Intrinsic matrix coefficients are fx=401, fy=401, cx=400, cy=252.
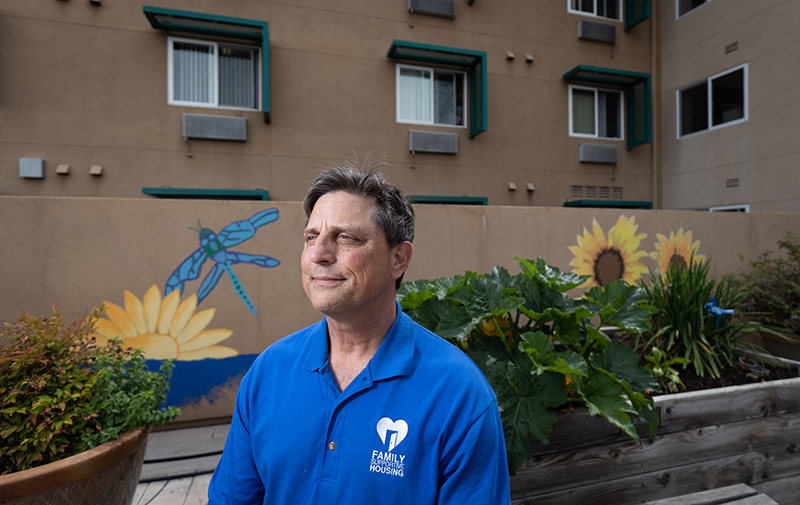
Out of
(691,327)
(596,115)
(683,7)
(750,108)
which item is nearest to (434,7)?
(596,115)

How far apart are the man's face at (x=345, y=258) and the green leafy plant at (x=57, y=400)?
3.83 ft

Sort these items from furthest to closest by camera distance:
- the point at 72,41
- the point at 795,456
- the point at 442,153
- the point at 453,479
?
the point at 442,153, the point at 72,41, the point at 795,456, the point at 453,479

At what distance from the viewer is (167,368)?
81.3 inches

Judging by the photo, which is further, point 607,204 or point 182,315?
point 607,204

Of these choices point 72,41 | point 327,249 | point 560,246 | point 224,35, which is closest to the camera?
point 327,249

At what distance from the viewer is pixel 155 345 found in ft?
10.0

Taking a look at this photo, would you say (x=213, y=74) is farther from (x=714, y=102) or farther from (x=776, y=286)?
(x=714, y=102)

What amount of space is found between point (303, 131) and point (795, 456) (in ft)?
22.6

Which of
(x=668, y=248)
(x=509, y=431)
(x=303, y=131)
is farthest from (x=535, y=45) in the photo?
(x=509, y=431)

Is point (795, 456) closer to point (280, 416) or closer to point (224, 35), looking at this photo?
point (280, 416)

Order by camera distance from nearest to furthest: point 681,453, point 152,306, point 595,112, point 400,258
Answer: point 400,258 → point 681,453 → point 152,306 → point 595,112

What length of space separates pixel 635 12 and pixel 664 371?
898 centimetres

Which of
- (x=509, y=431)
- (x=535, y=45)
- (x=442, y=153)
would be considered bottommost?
(x=509, y=431)

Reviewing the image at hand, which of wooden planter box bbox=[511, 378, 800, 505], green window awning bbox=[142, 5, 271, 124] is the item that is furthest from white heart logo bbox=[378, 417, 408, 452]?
green window awning bbox=[142, 5, 271, 124]
